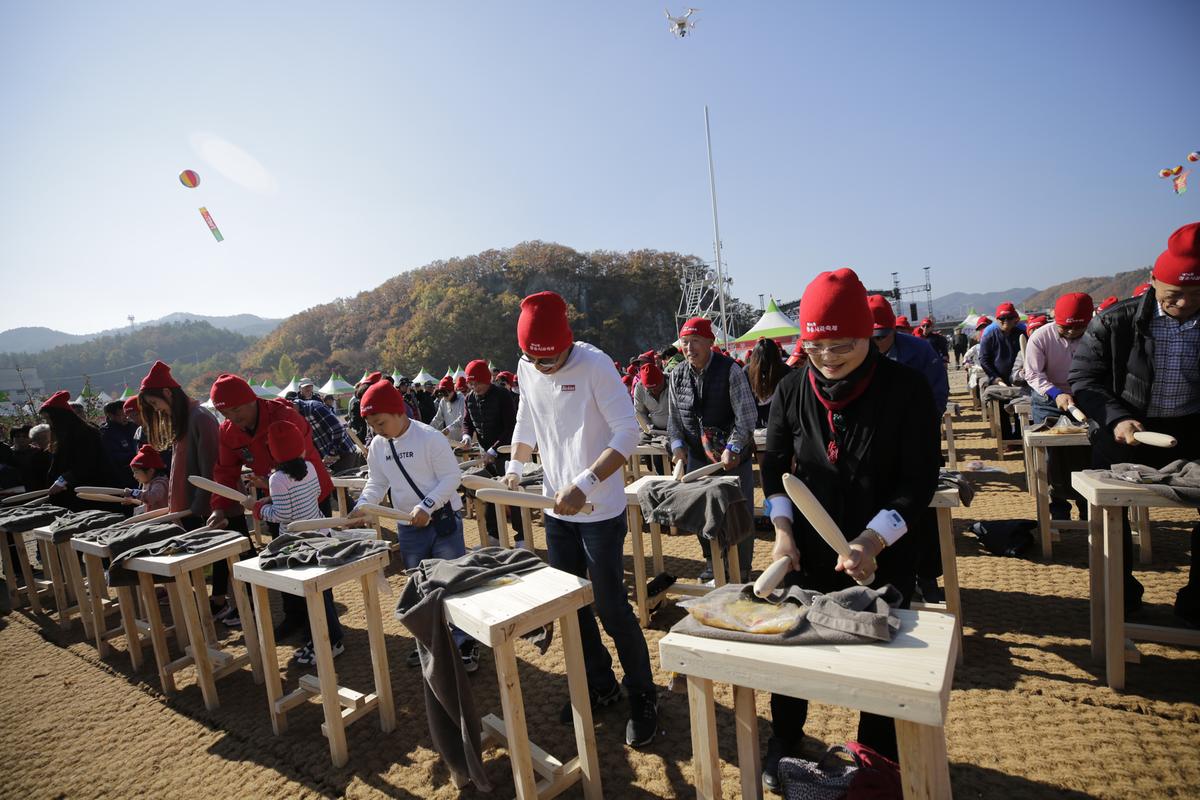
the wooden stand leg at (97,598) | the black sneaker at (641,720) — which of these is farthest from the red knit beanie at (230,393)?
the black sneaker at (641,720)

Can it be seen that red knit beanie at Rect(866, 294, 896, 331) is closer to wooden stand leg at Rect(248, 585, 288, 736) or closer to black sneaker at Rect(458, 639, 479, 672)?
black sneaker at Rect(458, 639, 479, 672)

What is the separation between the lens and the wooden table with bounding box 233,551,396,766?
2889 mm

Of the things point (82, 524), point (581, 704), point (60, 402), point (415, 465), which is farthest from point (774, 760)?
point (60, 402)

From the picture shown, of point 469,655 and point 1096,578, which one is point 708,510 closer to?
point 469,655

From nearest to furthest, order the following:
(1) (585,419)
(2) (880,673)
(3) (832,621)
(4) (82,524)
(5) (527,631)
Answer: (2) (880,673), (3) (832,621), (5) (527,631), (1) (585,419), (4) (82,524)

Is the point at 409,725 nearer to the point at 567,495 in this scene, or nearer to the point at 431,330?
the point at 567,495

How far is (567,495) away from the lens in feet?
7.92

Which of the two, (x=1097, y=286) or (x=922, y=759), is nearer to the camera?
(x=922, y=759)

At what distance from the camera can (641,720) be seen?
2.78m

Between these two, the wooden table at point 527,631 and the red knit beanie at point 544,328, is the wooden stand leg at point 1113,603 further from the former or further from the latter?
the red knit beanie at point 544,328

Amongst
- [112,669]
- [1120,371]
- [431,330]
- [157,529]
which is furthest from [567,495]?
[431,330]

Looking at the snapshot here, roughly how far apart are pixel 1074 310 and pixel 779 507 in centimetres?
403

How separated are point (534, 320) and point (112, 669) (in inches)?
186

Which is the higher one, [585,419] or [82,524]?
[585,419]
